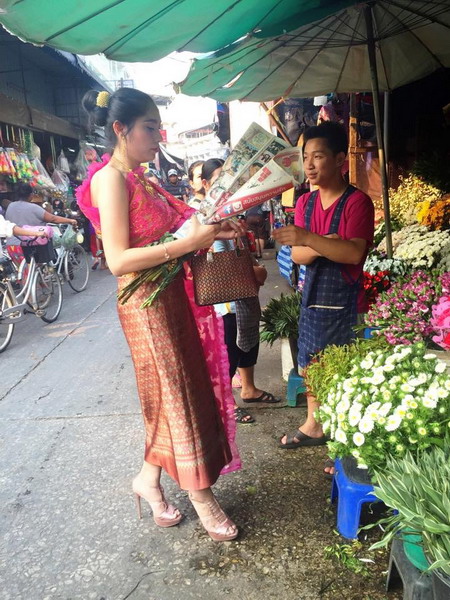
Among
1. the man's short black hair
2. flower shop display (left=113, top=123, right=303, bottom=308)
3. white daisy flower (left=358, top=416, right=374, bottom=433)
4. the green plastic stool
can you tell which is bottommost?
the green plastic stool

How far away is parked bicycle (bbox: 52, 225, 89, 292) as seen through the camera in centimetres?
789

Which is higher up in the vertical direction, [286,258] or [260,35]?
[260,35]

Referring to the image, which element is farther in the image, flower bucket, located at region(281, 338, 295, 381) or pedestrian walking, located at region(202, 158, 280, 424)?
flower bucket, located at region(281, 338, 295, 381)

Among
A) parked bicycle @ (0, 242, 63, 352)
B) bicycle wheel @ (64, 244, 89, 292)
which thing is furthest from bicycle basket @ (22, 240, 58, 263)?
bicycle wheel @ (64, 244, 89, 292)

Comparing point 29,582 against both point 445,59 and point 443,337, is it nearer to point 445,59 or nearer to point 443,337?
point 443,337

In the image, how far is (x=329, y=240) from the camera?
221 cm

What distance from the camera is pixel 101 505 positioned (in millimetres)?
2484

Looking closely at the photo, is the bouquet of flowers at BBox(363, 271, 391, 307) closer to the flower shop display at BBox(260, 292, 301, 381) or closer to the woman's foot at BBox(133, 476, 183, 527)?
the flower shop display at BBox(260, 292, 301, 381)

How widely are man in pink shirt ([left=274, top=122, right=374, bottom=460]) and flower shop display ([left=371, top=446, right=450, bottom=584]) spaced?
1052 millimetres

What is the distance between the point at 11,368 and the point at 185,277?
3.31 m

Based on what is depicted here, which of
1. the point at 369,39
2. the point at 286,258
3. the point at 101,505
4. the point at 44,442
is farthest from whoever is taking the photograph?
the point at 286,258

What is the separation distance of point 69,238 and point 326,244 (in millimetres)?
6790

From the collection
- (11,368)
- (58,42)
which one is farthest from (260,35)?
(11,368)

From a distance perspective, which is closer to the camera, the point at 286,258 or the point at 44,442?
the point at 44,442
